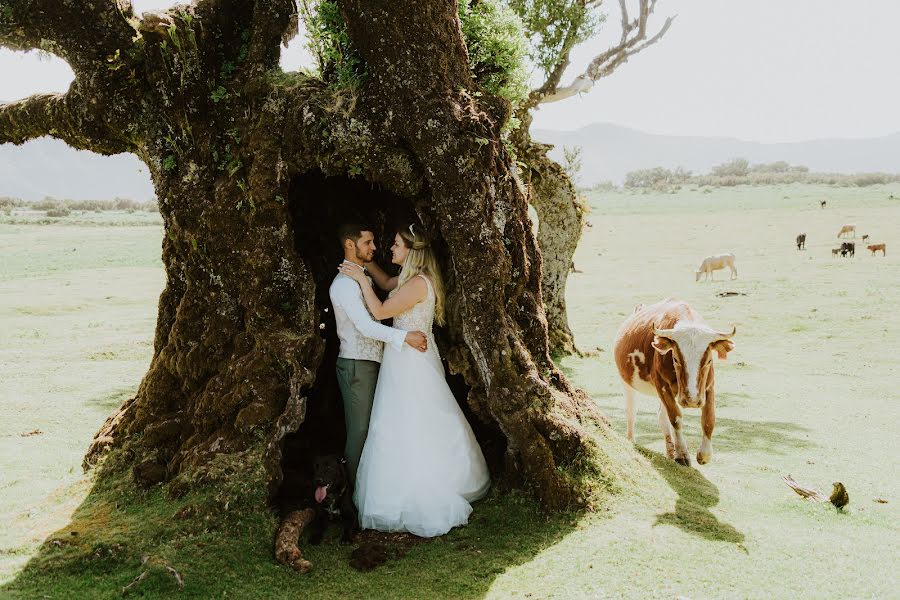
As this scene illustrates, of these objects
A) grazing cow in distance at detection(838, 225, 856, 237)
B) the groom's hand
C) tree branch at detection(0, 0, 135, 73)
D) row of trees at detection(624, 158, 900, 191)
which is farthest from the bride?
row of trees at detection(624, 158, 900, 191)

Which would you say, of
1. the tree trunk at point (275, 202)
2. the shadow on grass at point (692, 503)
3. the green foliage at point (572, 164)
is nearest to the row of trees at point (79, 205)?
the green foliage at point (572, 164)

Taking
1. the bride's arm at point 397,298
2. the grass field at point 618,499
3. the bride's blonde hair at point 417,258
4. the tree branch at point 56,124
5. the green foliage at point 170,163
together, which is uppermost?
the tree branch at point 56,124

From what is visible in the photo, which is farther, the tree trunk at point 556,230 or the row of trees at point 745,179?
the row of trees at point 745,179

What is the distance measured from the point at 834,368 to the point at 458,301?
12379mm

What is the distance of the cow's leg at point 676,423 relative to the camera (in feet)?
30.0

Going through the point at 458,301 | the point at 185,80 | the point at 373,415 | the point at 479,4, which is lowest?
the point at 373,415

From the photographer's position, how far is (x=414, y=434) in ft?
24.7

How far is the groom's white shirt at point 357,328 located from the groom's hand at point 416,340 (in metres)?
0.07

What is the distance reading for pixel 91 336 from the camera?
68.3 ft

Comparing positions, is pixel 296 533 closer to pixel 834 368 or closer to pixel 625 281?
pixel 834 368

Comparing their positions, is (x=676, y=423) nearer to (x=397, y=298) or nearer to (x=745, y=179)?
(x=397, y=298)

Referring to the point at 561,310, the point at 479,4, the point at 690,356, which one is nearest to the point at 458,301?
the point at 690,356

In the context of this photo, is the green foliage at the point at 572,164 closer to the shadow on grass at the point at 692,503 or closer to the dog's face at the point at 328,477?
the shadow on grass at the point at 692,503

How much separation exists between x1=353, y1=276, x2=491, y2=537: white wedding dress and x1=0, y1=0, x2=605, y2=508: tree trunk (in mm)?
349
